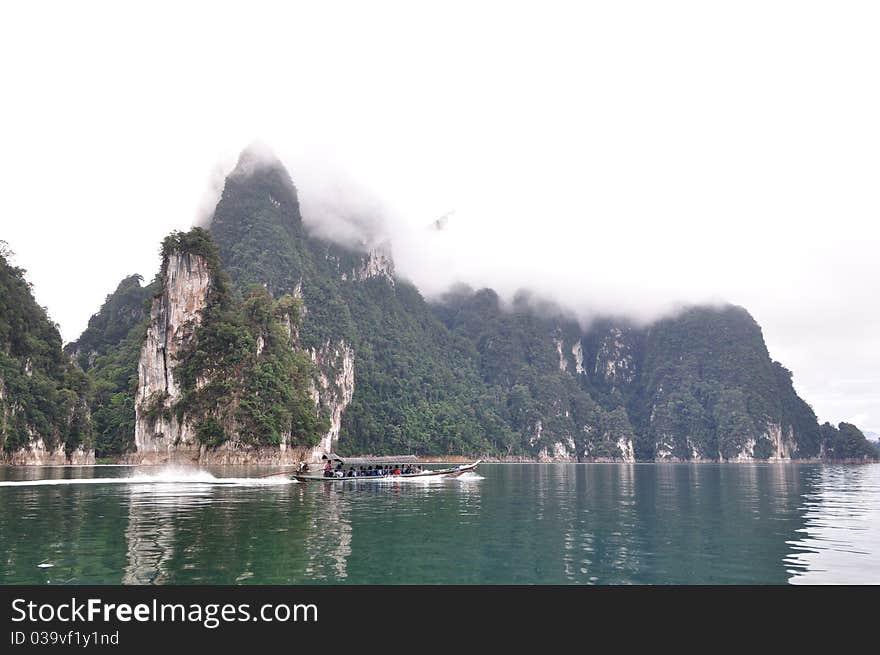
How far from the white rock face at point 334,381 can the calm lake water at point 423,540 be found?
105107 mm

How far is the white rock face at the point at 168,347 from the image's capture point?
104 metres

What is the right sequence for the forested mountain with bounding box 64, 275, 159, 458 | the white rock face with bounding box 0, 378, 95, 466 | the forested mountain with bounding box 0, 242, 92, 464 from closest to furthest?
the white rock face with bounding box 0, 378, 95, 466 < the forested mountain with bounding box 0, 242, 92, 464 < the forested mountain with bounding box 64, 275, 159, 458

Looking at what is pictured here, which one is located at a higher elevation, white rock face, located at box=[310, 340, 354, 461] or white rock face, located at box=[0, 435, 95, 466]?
white rock face, located at box=[310, 340, 354, 461]

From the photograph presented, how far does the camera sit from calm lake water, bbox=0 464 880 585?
18359 millimetres

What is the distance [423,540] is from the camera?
24594 millimetres

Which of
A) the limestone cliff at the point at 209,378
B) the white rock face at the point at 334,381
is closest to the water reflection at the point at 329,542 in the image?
the limestone cliff at the point at 209,378

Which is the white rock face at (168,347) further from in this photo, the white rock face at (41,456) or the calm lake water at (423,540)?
the calm lake water at (423,540)

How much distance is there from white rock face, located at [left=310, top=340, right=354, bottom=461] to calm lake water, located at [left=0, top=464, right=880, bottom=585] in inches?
4138

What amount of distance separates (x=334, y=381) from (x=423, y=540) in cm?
13678

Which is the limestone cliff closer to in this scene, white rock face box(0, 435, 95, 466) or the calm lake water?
white rock face box(0, 435, 95, 466)

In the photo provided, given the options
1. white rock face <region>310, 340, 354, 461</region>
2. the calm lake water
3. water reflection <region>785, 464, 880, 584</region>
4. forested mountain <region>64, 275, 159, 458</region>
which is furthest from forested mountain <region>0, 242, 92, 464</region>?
water reflection <region>785, 464, 880, 584</region>

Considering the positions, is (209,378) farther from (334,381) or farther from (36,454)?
(334,381)
